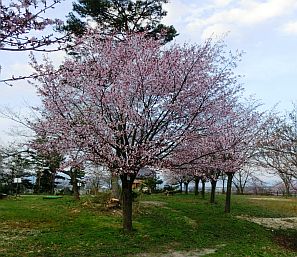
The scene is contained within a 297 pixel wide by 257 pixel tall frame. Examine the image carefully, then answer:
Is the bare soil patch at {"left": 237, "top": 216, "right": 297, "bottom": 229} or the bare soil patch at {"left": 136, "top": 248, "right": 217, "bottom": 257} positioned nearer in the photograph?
the bare soil patch at {"left": 136, "top": 248, "right": 217, "bottom": 257}

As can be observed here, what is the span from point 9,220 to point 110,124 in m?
4.98

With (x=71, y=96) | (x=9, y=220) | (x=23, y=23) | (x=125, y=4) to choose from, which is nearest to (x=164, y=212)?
(x=9, y=220)

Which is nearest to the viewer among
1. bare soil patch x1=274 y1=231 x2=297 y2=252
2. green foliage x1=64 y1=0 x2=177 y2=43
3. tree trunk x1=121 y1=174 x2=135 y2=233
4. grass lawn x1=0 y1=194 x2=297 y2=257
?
grass lawn x1=0 y1=194 x2=297 y2=257

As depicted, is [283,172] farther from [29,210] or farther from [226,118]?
[29,210]

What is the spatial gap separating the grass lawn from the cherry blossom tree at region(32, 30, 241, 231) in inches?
46.0

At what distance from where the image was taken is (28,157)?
27.6 meters

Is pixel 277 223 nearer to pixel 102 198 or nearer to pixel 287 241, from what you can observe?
pixel 287 241

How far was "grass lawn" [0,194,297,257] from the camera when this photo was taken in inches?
347

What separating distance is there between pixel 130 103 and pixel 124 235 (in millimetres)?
3414

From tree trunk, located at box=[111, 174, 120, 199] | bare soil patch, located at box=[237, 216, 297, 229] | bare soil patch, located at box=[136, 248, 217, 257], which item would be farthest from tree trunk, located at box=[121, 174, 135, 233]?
bare soil patch, located at box=[237, 216, 297, 229]

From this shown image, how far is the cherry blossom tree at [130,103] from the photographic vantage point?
10.2m

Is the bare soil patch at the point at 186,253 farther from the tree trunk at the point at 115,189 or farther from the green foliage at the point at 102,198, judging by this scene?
the tree trunk at the point at 115,189

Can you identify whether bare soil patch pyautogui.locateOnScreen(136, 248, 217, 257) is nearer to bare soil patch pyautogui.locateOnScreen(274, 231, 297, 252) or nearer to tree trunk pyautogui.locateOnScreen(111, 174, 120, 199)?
bare soil patch pyautogui.locateOnScreen(274, 231, 297, 252)

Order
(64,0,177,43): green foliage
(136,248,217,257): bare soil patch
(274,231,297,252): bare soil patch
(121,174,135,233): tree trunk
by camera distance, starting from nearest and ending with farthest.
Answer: (136,248,217,257): bare soil patch, (121,174,135,233): tree trunk, (274,231,297,252): bare soil patch, (64,0,177,43): green foliage
